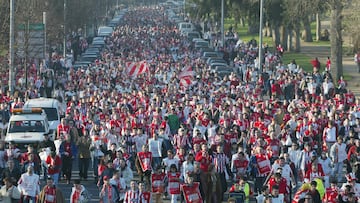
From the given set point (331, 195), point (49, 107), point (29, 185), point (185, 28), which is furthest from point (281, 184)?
point (185, 28)

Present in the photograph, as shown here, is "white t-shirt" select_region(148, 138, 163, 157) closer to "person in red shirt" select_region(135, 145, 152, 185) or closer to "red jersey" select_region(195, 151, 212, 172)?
"person in red shirt" select_region(135, 145, 152, 185)

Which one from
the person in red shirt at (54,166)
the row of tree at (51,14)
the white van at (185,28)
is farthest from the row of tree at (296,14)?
the person in red shirt at (54,166)

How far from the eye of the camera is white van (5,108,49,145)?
31844mm

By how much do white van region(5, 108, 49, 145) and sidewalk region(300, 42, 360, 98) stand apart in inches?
856

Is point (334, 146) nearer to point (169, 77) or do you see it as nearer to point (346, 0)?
point (169, 77)

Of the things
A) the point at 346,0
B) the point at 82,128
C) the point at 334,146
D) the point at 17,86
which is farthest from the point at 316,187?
the point at 346,0

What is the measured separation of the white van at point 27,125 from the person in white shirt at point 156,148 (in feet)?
14.8

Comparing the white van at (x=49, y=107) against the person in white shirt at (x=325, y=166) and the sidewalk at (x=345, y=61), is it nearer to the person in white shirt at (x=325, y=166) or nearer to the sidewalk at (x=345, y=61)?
the person in white shirt at (x=325, y=166)

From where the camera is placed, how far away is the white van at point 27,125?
104 feet

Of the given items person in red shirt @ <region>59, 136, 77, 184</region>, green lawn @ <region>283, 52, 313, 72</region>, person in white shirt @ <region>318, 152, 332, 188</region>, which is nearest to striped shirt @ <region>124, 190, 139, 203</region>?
person in white shirt @ <region>318, 152, 332, 188</region>

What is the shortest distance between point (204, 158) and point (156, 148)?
3.42 metres

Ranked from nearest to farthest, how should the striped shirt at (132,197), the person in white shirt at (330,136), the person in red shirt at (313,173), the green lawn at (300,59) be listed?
the striped shirt at (132,197), the person in red shirt at (313,173), the person in white shirt at (330,136), the green lawn at (300,59)

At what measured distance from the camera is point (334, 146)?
2827 cm

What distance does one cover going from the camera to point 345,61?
75.6m
